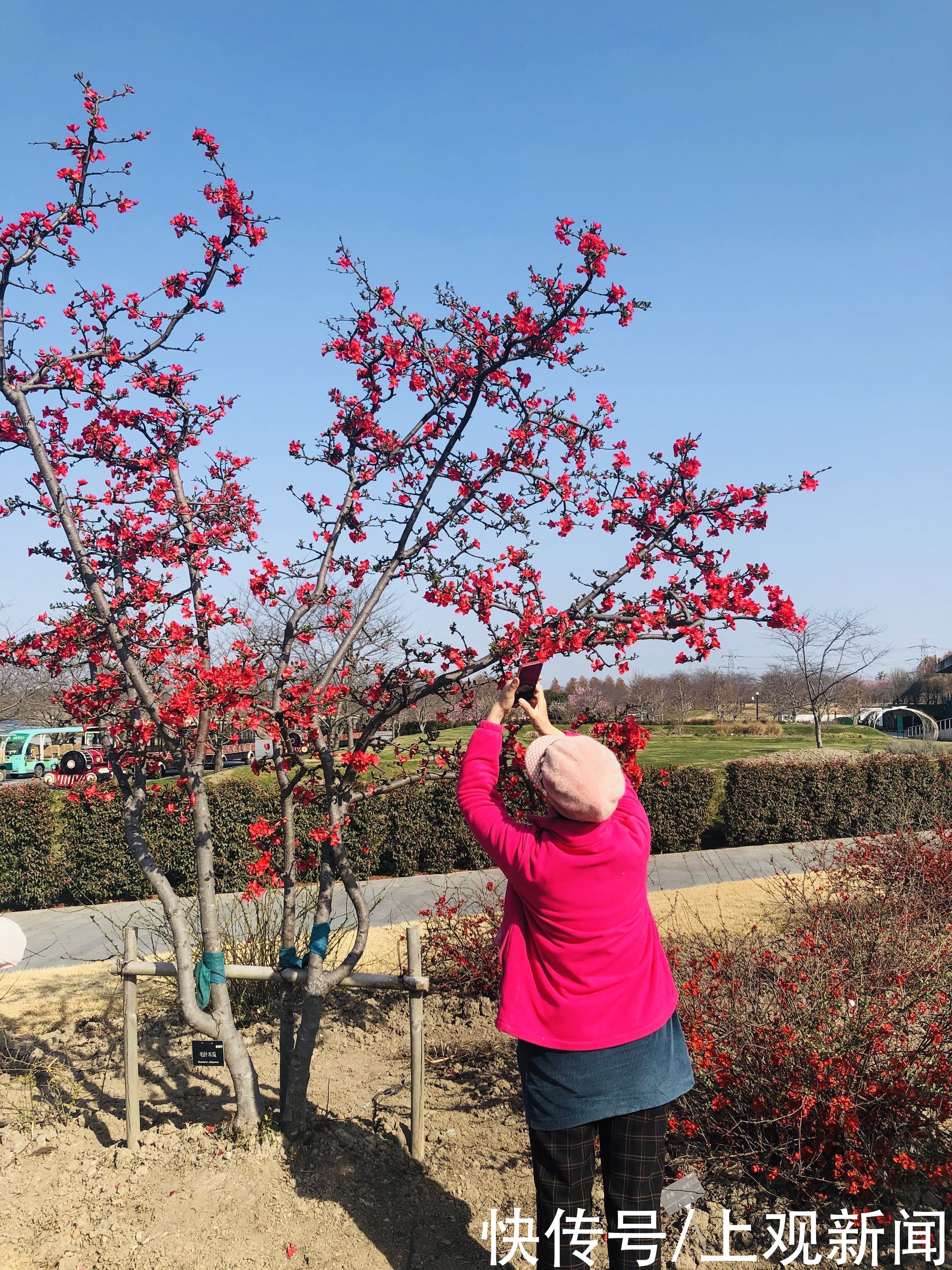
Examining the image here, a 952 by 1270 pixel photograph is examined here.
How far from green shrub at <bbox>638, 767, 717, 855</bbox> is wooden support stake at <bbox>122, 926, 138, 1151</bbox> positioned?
25.3ft

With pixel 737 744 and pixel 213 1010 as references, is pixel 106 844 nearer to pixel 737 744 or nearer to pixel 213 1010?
pixel 213 1010

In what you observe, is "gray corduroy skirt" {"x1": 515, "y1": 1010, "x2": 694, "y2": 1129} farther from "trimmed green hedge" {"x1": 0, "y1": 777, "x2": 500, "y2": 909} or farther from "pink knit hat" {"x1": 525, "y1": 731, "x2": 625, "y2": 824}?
"trimmed green hedge" {"x1": 0, "y1": 777, "x2": 500, "y2": 909}

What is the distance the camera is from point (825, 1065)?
280cm

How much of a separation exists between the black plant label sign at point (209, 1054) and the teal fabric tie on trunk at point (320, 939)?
515mm

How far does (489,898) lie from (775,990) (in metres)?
3.71

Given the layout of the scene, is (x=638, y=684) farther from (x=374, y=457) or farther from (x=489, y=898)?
(x=374, y=457)

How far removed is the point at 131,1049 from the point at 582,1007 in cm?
227

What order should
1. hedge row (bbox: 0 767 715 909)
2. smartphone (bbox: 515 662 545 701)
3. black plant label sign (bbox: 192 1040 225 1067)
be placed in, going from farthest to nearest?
hedge row (bbox: 0 767 715 909) < black plant label sign (bbox: 192 1040 225 1067) < smartphone (bbox: 515 662 545 701)

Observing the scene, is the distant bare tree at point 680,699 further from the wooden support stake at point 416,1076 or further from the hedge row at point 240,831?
the wooden support stake at point 416,1076

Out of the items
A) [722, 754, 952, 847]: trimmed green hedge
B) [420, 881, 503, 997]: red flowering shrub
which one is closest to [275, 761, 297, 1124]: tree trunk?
[420, 881, 503, 997]: red flowering shrub

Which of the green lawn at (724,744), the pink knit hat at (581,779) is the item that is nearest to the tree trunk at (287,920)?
the pink knit hat at (581,779)

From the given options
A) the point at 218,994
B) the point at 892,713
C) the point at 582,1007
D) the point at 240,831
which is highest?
the point at 582,1007

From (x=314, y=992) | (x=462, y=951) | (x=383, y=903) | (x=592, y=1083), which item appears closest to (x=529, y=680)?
(x=592, y=1083)

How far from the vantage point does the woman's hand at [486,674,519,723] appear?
2.23 meters
